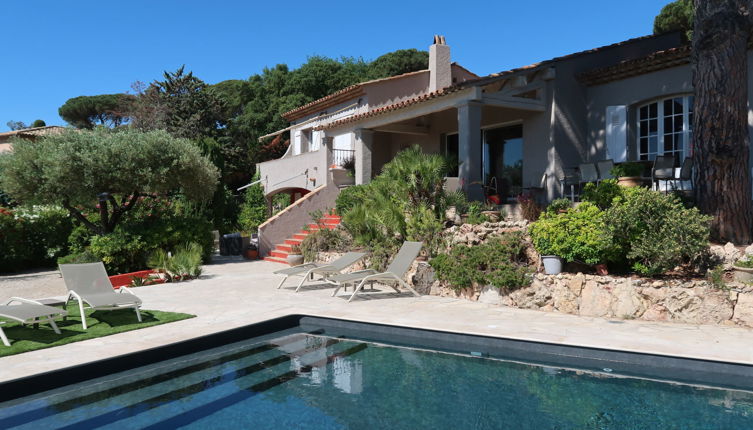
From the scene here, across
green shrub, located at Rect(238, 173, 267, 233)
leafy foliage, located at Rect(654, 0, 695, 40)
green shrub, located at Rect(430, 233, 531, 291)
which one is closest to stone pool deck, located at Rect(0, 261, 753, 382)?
green shrub, located at Rect(430, 233, 531, 291)

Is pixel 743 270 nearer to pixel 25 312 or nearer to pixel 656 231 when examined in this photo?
pixel 656 231

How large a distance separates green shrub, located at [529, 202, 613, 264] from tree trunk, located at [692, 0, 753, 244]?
224 centimetres

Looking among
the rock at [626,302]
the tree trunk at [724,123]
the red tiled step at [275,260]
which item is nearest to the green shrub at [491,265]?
the rock at [626,302]

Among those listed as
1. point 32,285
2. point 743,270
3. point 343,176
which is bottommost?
point 32,285

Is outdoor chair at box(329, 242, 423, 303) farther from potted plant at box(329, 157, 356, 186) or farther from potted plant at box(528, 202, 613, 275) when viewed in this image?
potted plant at box(329, 157, 356, 186)

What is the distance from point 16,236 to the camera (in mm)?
16156

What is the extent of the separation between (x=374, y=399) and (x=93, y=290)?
18.0 feet

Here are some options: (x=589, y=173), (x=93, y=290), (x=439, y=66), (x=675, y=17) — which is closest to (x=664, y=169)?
(x=589, y=173)

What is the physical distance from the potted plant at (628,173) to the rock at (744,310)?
5.00 meters

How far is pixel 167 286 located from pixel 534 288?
8.53 m

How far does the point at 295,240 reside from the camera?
18625 mm

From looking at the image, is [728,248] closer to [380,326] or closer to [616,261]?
[616,261]

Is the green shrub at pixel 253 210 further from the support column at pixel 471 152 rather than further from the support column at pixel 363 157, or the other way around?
the support column at pixel 471 152

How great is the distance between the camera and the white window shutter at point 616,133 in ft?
46.9
